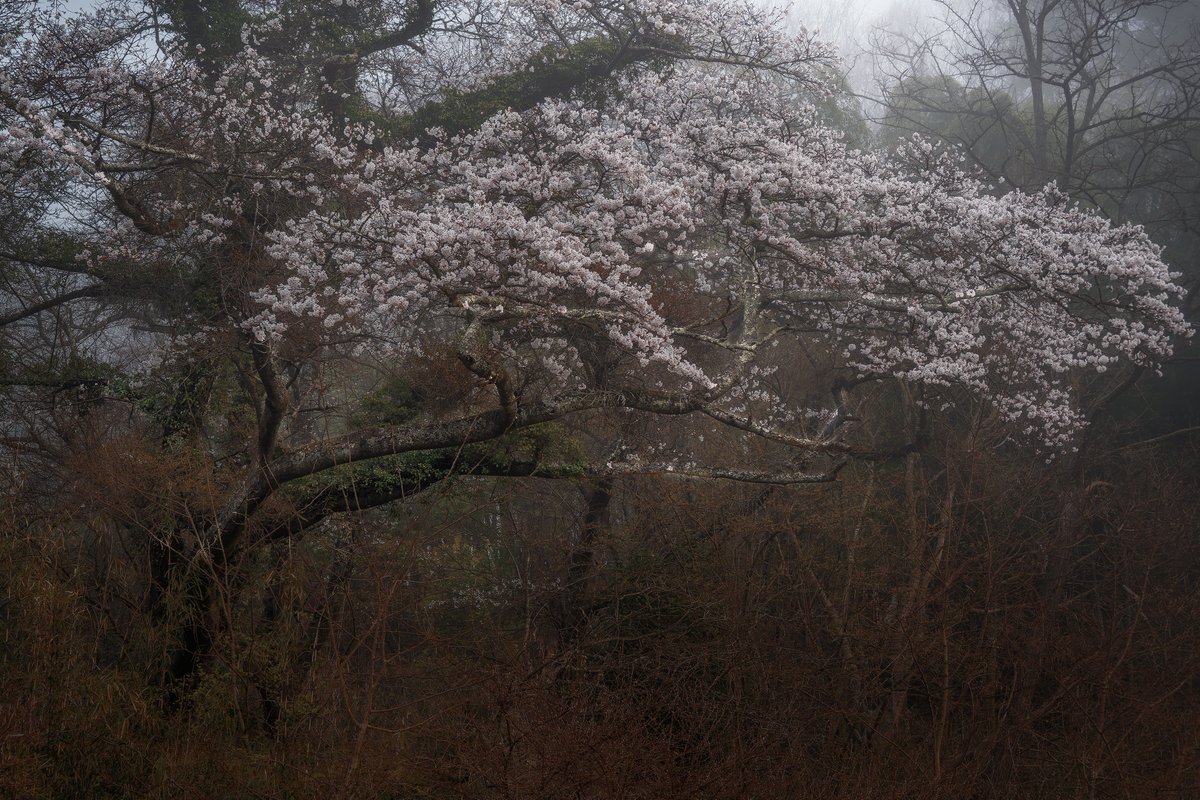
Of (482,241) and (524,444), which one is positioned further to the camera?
(524,444)

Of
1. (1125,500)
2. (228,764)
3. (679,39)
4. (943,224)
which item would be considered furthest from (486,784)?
(1125,500)

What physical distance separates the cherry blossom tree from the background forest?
0.24 feet

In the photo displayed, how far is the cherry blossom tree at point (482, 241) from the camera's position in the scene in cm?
816

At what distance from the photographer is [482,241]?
7879mm

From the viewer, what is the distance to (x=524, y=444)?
10141 mm

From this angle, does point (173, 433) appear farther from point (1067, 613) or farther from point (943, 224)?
point (1067, 613)

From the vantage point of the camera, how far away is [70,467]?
9711mm

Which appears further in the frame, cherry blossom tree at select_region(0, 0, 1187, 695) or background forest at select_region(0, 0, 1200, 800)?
cherry blossom tree at select_region(0, 0, 1187, 695)

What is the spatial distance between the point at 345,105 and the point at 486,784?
32.8 feet

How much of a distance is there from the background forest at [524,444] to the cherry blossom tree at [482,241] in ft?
0.24

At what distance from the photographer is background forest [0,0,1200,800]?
22.9 ft

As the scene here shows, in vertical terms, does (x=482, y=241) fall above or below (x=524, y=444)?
above

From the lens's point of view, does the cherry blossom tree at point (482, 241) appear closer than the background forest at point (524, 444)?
No

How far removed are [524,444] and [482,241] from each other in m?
2.89
